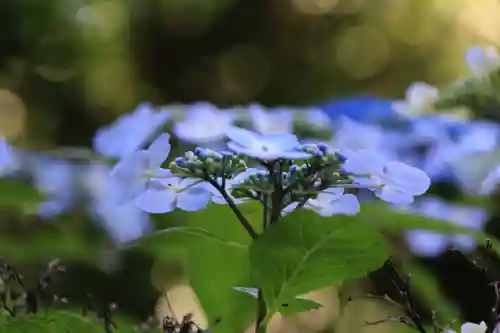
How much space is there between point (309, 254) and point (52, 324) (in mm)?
Answer: 104

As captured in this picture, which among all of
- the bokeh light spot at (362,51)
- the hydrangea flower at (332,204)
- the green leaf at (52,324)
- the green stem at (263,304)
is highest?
the hydrangea flower at (332,204)

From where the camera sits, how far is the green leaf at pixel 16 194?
0.37 m

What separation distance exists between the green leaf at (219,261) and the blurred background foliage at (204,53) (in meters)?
0.63

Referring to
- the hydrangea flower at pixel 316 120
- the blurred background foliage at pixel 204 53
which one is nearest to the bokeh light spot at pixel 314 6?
the blurred background foliage at pixel 204 53

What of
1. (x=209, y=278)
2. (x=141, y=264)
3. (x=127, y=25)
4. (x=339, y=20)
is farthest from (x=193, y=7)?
(x=209, y=278)

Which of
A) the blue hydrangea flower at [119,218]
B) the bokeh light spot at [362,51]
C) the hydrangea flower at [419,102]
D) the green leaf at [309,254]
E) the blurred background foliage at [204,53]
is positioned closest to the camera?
the green leaf at [309,254]

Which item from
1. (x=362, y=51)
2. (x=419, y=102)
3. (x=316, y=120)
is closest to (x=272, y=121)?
(x=316, y=120)

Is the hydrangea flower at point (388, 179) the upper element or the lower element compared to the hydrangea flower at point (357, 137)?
upper

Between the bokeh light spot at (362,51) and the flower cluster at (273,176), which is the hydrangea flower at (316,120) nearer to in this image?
the flower cluster at (273,176)

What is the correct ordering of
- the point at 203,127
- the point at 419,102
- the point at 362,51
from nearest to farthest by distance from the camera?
the point at 203,127, the point at 419,102, the point at 362,51

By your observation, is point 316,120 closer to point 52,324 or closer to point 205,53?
point 52,324

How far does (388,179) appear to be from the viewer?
0.90 ft

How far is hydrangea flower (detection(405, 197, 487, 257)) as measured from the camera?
12.5 inches

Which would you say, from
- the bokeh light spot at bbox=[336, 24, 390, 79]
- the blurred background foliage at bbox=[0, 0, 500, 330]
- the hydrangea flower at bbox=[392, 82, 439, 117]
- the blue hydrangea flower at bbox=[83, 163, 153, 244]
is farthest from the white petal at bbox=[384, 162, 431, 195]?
the bokeh light spot at bbox=[336, 24, 390, 79]
